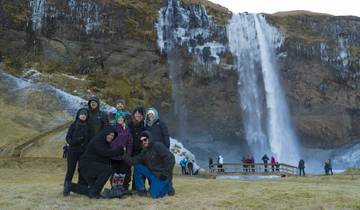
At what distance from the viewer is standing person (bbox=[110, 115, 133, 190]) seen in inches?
436

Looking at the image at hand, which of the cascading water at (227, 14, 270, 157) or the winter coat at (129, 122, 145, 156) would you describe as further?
the cascading water at (227, 14, 270, 157)

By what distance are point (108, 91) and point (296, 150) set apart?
23.0 metres

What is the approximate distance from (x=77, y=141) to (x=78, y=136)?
127 mm

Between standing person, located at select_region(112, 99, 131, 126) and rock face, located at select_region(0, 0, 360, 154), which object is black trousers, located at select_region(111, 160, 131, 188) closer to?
standing person, located at select_region(112, 99, 131, 126)

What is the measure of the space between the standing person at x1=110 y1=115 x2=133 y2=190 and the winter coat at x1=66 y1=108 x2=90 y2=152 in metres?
0.71

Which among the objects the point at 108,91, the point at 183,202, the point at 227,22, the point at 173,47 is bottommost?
the point at 183,202

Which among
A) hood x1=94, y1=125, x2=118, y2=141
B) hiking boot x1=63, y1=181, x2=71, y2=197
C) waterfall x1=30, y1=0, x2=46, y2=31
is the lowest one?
hiking boot x1=63, y1=181, x2=71, y2=197

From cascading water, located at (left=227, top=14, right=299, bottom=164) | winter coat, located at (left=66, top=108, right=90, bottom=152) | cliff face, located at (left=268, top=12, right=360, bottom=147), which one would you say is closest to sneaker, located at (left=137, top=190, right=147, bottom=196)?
winter coat, located at (left=66, top=108, right=90, bottom=152)

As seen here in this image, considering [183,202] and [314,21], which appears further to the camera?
[314,21]

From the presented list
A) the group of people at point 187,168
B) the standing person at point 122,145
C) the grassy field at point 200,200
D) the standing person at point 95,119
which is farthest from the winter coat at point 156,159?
the group of people at point 187,168

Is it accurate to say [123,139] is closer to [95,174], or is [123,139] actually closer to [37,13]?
[95,174]

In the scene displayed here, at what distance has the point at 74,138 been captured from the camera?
11.1m

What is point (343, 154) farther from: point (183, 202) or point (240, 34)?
point (183, 202)

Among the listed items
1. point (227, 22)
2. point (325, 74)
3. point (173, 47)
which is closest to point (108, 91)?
point (173, 47)
